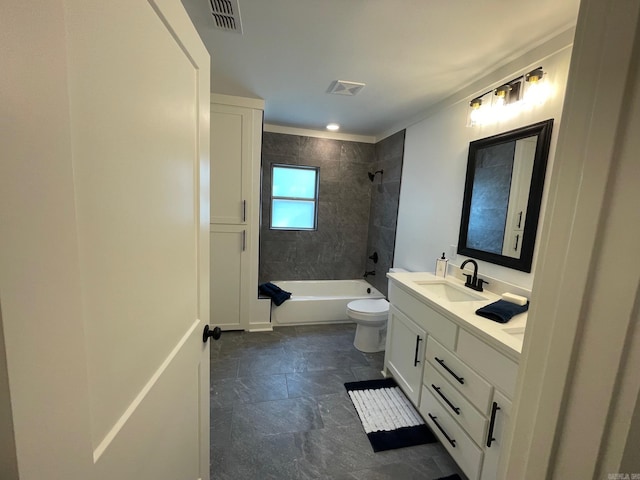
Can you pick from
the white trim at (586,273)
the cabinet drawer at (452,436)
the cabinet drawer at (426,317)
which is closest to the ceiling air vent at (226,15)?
the white trim at (586,273)

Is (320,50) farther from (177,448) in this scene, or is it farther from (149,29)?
(177,448)

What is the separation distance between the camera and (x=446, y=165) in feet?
7.70

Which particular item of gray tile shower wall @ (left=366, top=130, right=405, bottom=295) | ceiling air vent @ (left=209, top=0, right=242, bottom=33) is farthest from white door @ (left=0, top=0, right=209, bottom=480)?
gray tile shower wall @ (left=366, top=130, right=405, bottom=295)

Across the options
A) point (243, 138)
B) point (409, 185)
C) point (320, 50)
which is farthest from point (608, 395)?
point (243, 138)

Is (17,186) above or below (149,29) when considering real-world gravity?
below

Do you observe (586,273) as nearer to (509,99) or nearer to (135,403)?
(135,403)

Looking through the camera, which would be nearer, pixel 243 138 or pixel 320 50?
pixel 320 50

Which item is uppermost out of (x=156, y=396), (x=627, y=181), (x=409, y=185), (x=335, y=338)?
(x=409, y=185)

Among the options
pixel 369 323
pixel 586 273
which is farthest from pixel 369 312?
pixel 586 273

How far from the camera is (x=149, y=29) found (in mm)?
622

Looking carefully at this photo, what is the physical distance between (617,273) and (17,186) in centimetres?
78

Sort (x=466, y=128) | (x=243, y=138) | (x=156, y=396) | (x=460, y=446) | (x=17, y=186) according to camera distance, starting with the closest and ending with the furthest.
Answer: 1. (x=17, y=186)
2. (x=156, y=396)
3. (x=460, y=446)
4. (x=466, y=128)
5. (x=243, y=138)

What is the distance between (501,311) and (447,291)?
689 millimetres

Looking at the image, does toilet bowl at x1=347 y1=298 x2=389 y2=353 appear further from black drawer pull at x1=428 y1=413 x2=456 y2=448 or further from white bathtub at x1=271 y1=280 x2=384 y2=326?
black drawer pull at x1=428 y1=413 x2=456 y2=448
